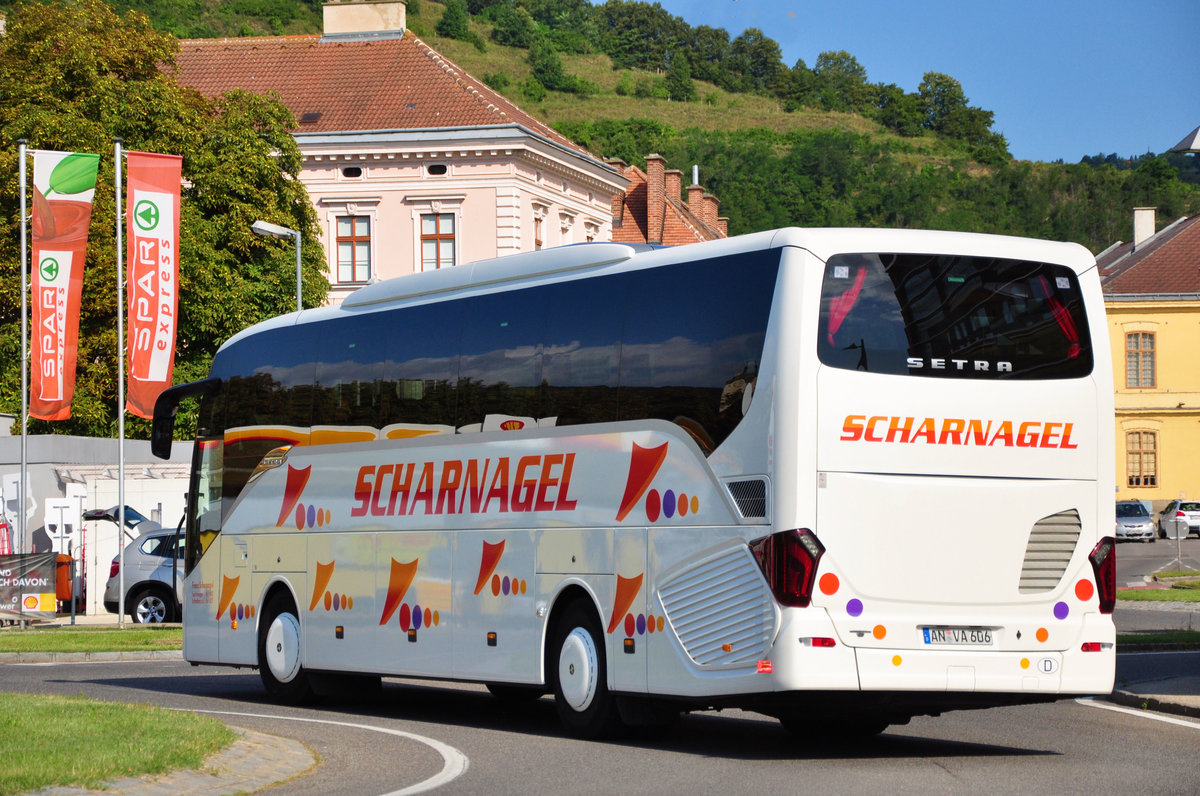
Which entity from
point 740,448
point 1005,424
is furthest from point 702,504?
point 1005,424

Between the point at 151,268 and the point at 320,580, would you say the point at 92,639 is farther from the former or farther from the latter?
the point at 320,580

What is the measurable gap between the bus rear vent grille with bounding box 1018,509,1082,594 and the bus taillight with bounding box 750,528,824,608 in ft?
5.53

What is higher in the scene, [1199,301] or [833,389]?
[1199,301]

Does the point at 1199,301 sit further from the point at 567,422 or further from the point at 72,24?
the point at 567,422

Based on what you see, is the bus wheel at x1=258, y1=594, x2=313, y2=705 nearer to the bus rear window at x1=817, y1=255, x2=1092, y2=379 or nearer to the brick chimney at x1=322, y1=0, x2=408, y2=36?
the bus rear window at x1=817, y1=255, x2=1092, y2=379

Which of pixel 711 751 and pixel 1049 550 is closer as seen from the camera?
pixel 1049 550

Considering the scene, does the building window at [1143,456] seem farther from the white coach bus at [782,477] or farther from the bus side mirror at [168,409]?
the white coach bus at [782,477]

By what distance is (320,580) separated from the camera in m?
17.9

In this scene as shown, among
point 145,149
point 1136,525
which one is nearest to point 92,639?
point 145,149

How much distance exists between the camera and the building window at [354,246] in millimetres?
60656

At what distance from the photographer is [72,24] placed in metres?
54.3

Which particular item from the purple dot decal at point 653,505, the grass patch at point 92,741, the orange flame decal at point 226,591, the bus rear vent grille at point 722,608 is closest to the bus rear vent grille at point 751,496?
the bus rear vent grille at point 722,608

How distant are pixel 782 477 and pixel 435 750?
3499 mm

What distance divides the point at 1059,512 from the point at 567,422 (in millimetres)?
3971
